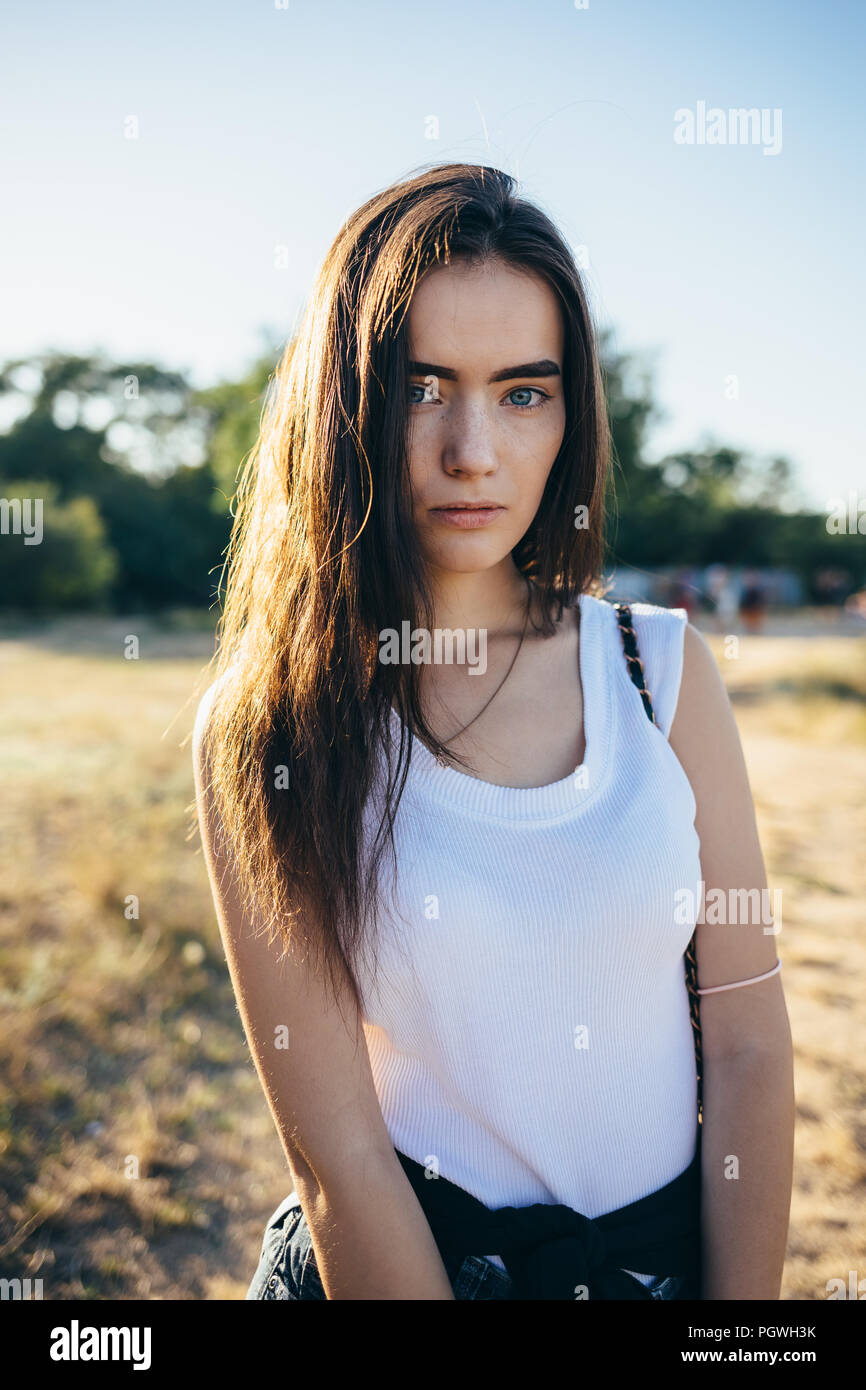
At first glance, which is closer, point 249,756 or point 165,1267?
point 249,756

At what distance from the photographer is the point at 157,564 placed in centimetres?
2912

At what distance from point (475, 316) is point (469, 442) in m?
0.19

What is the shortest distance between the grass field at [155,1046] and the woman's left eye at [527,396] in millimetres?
957

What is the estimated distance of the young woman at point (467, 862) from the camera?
1.25 m

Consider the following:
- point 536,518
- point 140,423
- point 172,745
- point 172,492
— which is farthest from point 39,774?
point 140,423

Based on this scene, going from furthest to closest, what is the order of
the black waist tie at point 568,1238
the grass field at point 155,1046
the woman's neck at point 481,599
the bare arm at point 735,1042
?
the grass field at point 155,1046, the woman's neck at point 481,599, the bare arm at point 735,1042, the black waist tie at point 568,1238

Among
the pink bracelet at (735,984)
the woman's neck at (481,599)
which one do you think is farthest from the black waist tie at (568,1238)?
the woman's neck at (481,599)

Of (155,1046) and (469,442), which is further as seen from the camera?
(155,1046)

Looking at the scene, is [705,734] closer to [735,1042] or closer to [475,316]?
[735,1042]

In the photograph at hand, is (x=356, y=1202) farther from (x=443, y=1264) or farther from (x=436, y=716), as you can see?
(x=436, y=716)

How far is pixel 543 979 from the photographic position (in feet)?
Answer: 4.07

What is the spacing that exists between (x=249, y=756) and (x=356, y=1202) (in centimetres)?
62

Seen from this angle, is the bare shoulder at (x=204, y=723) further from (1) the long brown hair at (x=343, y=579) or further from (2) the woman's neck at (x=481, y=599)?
(2) the woman's neck at (x=481, y=599)

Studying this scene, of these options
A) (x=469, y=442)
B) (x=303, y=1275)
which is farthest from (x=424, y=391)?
(x=303, y=1275)
